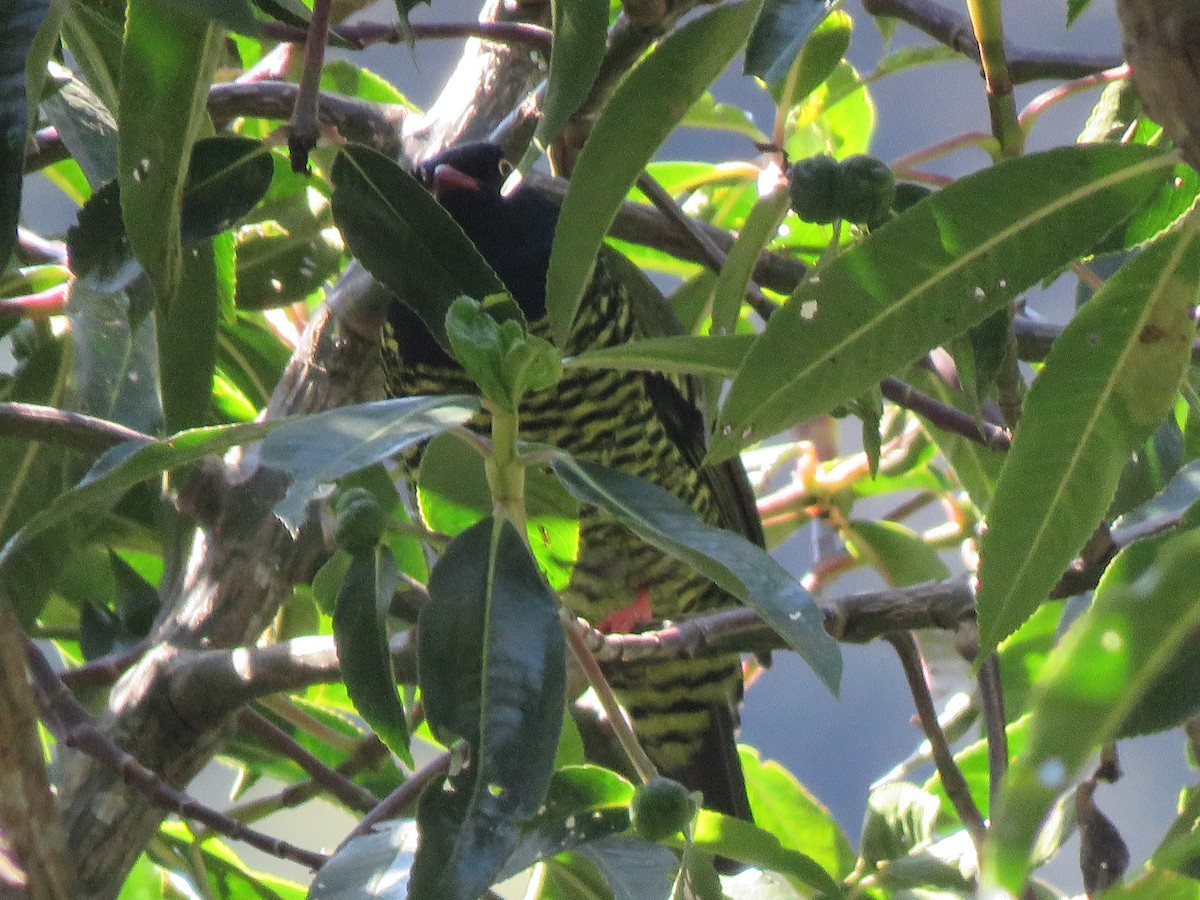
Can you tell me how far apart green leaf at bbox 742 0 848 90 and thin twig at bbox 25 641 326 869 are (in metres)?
0.69

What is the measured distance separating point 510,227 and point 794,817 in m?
0.94

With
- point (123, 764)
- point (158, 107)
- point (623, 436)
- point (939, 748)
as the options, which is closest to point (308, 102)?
point (158, 107)

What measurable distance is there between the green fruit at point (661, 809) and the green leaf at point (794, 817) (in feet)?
2.71

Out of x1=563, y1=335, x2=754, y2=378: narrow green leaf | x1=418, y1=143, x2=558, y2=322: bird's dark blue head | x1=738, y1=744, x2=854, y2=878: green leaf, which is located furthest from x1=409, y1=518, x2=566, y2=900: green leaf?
x1=418, y1=143, x2=558, y2=322: bird's dark blue head

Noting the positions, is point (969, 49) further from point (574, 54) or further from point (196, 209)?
point (196, 209)

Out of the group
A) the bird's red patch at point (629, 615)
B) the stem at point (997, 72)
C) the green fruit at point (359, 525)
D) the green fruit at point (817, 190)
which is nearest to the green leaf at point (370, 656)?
the green fruit at point (359, 525)

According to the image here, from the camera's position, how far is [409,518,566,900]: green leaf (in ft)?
2.48

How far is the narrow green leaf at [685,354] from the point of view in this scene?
0.92 m

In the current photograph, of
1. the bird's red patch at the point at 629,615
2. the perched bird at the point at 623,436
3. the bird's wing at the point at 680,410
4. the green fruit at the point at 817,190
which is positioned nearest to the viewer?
the green fruit at the point at 817,190

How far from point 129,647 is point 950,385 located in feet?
3.13

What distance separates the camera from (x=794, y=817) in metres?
1.82

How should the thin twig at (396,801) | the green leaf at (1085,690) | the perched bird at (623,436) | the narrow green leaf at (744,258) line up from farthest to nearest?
the perched bird at (623,436)
the thin twig at (396,801)
the narrow green leaf at (744,258)
the green leaf at (1085,690)

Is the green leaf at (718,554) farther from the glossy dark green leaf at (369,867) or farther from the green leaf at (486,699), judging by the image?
the glossy dark green leaf at (369,867)

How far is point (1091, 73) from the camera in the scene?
124cm
